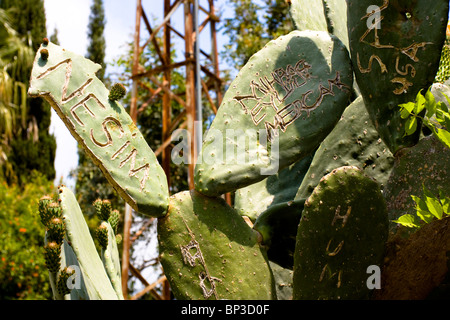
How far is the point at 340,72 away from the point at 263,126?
0.28m

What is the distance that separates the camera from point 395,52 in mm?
1496

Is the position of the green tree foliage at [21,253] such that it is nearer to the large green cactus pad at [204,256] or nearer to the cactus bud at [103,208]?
the cactus bud at [103,208]

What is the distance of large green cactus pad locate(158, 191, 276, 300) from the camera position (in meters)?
1.49

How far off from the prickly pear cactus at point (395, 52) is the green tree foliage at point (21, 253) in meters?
5.27

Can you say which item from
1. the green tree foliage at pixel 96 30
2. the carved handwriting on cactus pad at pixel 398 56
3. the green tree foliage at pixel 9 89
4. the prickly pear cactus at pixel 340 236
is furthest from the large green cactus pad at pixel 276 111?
the green tree foliage at pixel 96 30

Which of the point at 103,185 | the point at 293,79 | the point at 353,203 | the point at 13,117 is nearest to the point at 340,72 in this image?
the point at 293,79

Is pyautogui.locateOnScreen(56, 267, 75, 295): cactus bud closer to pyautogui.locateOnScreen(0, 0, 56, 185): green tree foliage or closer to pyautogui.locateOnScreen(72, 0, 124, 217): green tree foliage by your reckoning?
pyautogui.locateOnScreen(72, 0, 124, 217): green tree foliage

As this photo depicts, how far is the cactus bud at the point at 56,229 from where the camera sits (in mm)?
1476

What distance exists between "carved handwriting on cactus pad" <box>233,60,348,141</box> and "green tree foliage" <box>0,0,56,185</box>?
796cm

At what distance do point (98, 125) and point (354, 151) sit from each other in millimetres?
812

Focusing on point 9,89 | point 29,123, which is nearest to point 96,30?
point 29,123

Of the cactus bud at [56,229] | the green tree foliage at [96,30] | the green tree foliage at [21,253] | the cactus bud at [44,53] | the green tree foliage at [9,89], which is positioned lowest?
the green tree foliage at [21,253]

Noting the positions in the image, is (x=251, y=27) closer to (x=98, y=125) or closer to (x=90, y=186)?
(x=90, y=186)

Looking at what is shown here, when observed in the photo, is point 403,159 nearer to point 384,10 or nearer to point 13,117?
point 384,10
